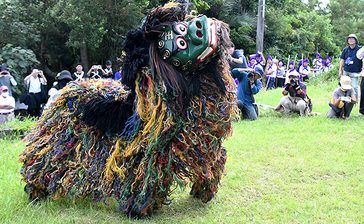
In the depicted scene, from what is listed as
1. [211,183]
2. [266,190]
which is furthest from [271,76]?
[211,183]

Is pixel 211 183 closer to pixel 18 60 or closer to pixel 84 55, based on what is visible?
pixel 18 60

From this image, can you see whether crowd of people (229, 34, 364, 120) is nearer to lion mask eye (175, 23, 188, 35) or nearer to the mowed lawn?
the mowed lawn

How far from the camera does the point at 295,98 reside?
8711mm

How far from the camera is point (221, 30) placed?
11.1 ft

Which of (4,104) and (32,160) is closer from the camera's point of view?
(32,160)

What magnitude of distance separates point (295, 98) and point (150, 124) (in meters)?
5.95

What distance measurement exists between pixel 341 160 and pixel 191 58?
9.80 feet

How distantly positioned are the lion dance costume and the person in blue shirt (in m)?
4.81

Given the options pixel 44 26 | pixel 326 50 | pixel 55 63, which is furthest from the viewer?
pixel 326 50

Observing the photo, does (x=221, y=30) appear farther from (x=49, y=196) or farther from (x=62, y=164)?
(x=49, y=196)

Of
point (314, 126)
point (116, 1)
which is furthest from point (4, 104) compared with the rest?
point (116, 1)

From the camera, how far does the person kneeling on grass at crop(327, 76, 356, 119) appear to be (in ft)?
26.6

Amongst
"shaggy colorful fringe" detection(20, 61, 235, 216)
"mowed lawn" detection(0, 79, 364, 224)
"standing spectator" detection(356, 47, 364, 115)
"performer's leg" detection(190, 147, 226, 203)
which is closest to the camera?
"shaggy colorful fringe" detection(20, 61, 235, 216)

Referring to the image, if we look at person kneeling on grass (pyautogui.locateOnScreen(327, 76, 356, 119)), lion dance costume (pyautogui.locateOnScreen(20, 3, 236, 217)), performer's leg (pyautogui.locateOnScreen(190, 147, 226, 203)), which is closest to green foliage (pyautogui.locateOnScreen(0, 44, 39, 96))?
person kneeling on grass (pyautogui.locateOnScreen(327, 76, 356, 119))
